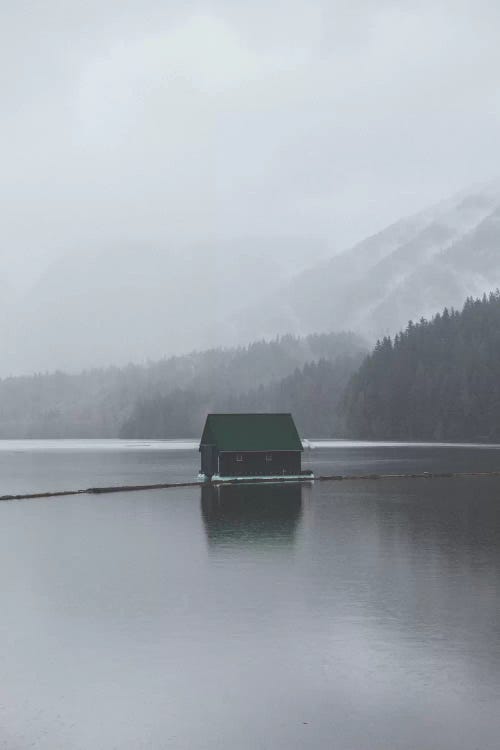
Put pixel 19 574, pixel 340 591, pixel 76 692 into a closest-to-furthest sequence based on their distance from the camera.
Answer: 1. pixel 76 692
2. pixel 340 591
3. pixel 19 574

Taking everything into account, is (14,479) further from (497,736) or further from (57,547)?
(497,736)

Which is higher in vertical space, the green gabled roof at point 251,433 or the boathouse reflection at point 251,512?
the green gabled roof at point 251,433

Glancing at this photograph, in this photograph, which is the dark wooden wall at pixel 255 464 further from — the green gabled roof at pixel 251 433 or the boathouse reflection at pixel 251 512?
the boathouse reflection at pixel 251 512

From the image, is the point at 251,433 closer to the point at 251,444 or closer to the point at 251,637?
the point at 251,444

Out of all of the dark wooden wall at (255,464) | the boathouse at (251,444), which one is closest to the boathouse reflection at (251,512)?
the dark wooden wall at (255,464)

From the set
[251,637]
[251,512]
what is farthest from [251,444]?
[251,637]

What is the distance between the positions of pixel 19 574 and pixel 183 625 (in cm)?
1290

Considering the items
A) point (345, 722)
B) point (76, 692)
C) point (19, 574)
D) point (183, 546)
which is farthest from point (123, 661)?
point (183, 546)

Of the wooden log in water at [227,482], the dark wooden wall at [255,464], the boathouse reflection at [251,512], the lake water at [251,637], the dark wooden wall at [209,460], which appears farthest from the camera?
the dark wooden wall at [209,460]

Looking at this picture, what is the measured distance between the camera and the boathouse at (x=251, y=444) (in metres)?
92.8

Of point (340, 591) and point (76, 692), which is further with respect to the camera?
point (340, 591)

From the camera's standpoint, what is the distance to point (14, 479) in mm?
115875

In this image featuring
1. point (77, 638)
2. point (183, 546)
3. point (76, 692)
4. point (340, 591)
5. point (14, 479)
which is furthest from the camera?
point (14, 479)

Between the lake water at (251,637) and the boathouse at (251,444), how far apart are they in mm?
37768
